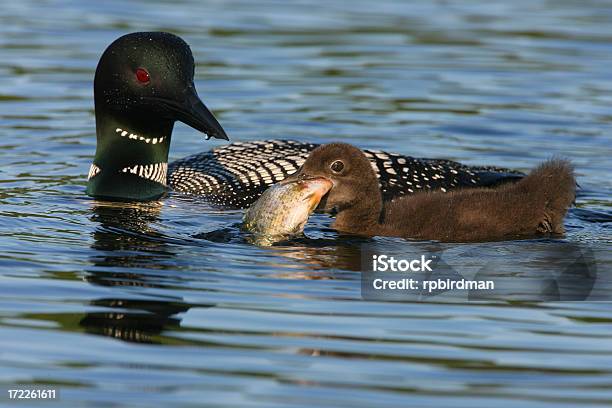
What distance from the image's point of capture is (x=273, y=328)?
18.0ft

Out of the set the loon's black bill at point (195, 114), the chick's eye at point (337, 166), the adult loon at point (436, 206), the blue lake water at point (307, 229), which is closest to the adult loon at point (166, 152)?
the loon's black bill at point (195, 114)

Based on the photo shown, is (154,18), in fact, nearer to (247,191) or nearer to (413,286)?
(247,191)

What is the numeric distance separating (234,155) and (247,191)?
1.74ft

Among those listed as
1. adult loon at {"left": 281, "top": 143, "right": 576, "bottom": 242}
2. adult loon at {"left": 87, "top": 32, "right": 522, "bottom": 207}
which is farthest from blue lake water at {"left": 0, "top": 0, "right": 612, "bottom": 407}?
adult loon at {"left": 87, "top": 32, "right": 522, "bottom": 207}

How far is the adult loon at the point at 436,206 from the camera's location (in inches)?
285

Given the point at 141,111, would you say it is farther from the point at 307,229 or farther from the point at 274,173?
the point at 307,229

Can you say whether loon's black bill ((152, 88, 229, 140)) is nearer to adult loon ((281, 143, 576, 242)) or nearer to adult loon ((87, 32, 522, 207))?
adult loon ((87, 32, 522, 207))

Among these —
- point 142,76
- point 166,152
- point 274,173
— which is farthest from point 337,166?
point 166,152

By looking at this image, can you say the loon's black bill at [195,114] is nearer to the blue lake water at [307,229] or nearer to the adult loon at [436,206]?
the blue lake water at [307,229]

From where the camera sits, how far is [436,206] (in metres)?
7.32

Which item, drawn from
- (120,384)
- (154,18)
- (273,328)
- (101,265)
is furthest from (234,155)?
(154,18)

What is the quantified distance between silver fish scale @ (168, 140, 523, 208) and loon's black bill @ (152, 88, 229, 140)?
1.50 feet

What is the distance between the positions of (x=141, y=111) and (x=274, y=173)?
88cm

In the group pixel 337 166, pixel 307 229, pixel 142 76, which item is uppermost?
pixel 142 76
